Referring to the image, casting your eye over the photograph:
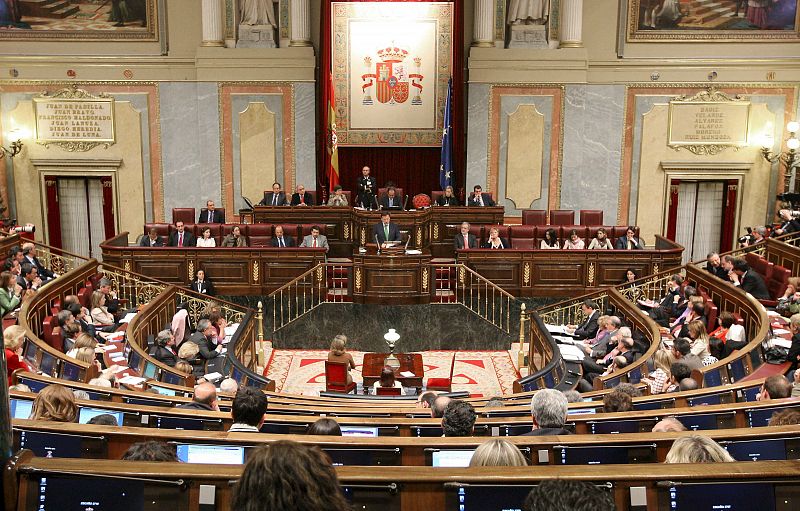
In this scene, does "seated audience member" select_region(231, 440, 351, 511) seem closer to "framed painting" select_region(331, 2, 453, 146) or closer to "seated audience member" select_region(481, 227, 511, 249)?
"seated audience member" select_region(481, 227, 511, 249)

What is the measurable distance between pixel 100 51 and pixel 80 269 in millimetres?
7223

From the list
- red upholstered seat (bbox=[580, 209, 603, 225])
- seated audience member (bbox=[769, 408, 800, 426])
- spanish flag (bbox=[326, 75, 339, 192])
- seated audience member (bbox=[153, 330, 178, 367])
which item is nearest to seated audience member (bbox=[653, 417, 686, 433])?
seated audience member (bbox=[769, 408, 800, 426])

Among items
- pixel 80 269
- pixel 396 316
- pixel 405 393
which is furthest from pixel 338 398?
pixel 80 269

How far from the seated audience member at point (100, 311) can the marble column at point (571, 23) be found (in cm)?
1064

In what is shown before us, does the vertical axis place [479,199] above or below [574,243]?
above

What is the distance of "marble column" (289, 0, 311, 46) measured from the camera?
17.0m

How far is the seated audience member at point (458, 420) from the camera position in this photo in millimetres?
4238

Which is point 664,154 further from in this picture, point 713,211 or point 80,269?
point 80,269

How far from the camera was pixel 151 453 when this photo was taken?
2994 mm

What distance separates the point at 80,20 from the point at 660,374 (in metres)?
14.6

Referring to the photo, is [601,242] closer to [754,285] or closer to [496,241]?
[496,241]

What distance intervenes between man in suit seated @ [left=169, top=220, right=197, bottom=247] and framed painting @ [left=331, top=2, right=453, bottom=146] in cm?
502

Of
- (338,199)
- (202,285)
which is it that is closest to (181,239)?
(202,285)

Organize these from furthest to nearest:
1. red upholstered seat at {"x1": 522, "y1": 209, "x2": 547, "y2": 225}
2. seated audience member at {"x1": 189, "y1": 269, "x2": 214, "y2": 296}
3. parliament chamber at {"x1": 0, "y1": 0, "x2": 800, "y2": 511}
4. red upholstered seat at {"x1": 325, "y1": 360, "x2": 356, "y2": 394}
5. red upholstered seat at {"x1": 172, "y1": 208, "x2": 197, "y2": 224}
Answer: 1. red upholstered seat at {"x1": 522, "y1": 209, "x2": 547, "y2": 225}
2. red upholstered seat at {"x1": 172, "y1": 208, "x2": 197, "y2": 224}
3. seated audience member at {"x1": 189, "y1": 269, "x2": 214, "y2": 296}
4. red upholstered seat at {"x1": 325, "y1": 360, "x2": 356, "y2": 394}
5. parliament chamber at {"x1": 0, "y1": 0, "x2": 800, "y2": 511}
